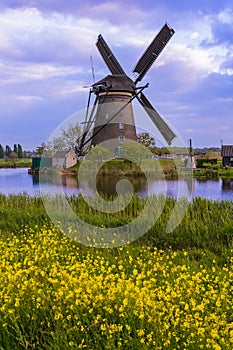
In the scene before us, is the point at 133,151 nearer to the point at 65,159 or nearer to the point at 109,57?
the point at 65,159

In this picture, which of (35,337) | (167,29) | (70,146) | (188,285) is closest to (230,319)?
(188,285)

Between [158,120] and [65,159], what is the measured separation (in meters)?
11.7

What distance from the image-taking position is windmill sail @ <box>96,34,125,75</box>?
37656mm

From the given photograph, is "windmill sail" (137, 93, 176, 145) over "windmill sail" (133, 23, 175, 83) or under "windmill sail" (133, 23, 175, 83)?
under

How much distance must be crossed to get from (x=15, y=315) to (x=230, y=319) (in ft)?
7.34

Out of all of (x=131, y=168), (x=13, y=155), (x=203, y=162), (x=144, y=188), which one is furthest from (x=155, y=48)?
(x=13, y=155)

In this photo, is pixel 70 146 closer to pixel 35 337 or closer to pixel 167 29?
pixel 167 29

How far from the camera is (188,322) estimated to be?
3389 millimetres

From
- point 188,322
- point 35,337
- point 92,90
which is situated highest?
point 92,90

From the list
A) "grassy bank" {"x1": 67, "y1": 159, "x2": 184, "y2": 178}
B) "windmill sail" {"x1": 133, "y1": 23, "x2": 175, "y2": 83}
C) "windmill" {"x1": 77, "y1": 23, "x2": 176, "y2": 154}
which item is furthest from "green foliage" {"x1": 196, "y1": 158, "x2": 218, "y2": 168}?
"windmill sail" {"x1": 133, "y1": 23, "x2": 175, "y2": 83}

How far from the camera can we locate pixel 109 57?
37969mm

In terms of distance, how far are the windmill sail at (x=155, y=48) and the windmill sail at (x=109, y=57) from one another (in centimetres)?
230

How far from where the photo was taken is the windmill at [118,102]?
3644 cm

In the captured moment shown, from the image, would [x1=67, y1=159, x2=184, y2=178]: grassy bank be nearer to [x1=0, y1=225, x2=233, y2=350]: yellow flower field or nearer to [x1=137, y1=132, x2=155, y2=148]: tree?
[x1=137, y1=132, x2=155, y2=148]: tree
